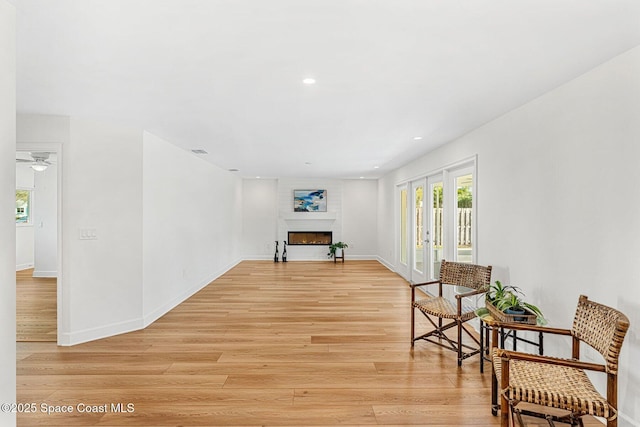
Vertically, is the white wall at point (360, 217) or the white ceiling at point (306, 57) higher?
the white ceiling at point (306, 57)

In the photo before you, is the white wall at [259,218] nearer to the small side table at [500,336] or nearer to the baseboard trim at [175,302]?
the baseboard trim at [175,302]

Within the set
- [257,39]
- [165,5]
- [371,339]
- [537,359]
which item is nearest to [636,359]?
[537,359]

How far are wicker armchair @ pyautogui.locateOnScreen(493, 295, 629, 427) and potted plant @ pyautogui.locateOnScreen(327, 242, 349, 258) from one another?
6958 millimetres

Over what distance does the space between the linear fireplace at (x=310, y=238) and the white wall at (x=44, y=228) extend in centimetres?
532

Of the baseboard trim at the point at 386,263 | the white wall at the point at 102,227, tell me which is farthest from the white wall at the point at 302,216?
the white wall at the point at 102,227

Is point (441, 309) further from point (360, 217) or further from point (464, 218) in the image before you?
point (360, 217)

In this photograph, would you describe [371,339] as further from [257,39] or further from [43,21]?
[43,21]

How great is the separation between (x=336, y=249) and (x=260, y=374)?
6.44 metres

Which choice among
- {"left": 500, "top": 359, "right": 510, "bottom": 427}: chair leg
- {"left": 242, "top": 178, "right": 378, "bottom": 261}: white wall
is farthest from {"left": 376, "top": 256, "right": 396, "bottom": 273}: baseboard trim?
Answer: {"left": 500, "top": 359, "right": 510, "bottom": 427}: chair leg

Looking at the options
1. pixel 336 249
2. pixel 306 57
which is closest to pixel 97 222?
pixel 306 57

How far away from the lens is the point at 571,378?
183 cm

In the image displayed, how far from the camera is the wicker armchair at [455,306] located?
295 centimetres

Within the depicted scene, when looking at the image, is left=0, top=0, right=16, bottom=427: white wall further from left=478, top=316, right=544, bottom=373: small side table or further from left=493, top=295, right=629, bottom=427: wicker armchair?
left=478, top=316, right=544, bottom=373: small side table

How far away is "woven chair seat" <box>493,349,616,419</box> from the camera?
1.61 m
